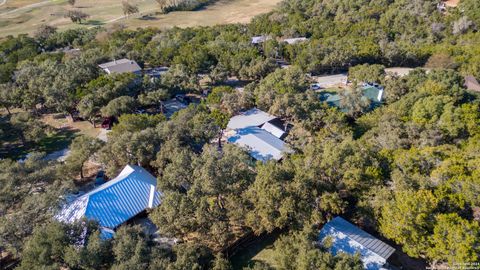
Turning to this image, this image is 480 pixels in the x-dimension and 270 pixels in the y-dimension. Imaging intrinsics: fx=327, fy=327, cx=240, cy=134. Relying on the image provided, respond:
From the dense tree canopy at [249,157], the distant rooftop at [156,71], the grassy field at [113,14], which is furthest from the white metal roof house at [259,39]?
the grassy field at [113,14]

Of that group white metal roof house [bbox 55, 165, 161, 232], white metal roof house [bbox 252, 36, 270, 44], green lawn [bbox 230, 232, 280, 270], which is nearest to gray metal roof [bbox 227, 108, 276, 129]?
white metal roof house [bbox 55, 165, 161, 232]

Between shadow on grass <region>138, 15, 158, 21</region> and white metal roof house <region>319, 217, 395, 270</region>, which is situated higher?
shadow on grass <region>138, 15, 158, 21</region>

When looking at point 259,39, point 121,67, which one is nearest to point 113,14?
point 259,39

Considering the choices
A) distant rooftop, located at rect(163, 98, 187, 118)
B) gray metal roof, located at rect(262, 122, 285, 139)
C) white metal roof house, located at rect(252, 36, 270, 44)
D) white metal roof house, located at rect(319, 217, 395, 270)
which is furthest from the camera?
white metal roof house, located at rect(252, 36, 270, 44)

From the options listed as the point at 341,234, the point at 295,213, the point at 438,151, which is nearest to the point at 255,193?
the point at 295,213

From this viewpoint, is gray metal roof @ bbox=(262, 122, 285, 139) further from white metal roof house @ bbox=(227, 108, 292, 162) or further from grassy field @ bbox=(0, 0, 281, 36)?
grassy field @ bbox=(0, 0, 281, 36)

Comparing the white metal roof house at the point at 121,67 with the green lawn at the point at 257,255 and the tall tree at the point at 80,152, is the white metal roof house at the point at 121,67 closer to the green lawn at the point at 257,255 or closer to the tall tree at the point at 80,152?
the tall tree at the point at 80,152
